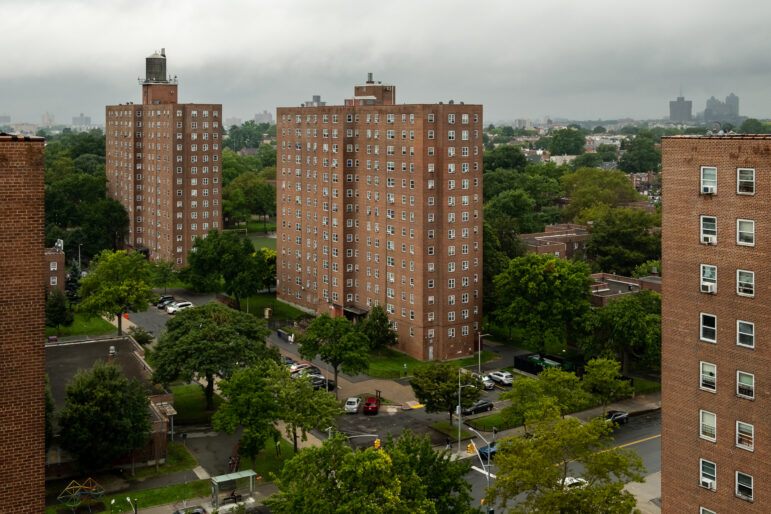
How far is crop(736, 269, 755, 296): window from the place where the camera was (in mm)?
34844

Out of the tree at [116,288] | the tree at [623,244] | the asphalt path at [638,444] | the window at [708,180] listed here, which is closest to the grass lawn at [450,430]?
the asphalt path at [638,444]

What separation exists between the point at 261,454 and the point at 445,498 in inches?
1026

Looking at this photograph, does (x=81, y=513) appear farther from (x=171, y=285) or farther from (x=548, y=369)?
(x=171, y=285)

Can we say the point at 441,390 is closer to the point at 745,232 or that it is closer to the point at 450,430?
the point at 450,430

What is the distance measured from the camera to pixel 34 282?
22.6 metres

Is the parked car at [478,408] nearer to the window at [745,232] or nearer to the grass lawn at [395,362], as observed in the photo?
the grass lawn at [395,362]

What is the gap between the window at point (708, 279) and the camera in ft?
119

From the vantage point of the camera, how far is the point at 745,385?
35.1 meters

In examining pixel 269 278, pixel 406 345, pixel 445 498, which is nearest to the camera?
pixel 445 498

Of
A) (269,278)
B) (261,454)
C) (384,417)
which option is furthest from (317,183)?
(261,454)

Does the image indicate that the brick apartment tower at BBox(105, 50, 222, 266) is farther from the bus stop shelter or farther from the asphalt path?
→ the bus stop shelter

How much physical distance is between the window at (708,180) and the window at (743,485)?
1229cm

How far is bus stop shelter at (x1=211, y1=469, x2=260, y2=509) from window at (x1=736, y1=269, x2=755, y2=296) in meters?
34.5

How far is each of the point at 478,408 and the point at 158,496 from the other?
2982cm
